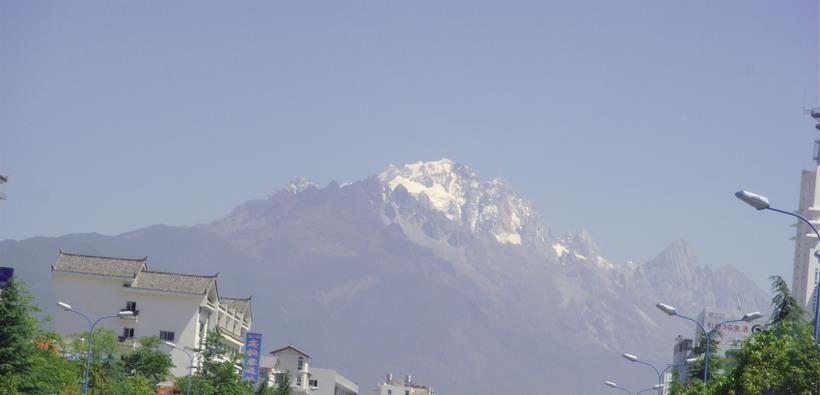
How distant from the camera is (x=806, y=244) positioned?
179500mm

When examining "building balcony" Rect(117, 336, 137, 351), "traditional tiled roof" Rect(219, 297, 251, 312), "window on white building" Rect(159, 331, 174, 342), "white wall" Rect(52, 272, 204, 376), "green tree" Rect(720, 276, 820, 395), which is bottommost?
"green tree" Rect(720, 276, 820, 395)

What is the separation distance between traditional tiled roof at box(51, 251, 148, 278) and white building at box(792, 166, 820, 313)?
8326 centimetres

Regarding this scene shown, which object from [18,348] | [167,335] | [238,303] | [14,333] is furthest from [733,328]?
[14,333]

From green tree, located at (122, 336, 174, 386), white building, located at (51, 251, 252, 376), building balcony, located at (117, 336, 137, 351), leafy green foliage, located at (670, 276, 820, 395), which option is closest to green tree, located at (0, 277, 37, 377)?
leafy green foliage, located at (670, 276, 820, 395)

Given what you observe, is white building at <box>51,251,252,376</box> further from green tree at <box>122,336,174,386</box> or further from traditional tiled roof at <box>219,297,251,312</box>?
traditional tiled roof at <box>219,297,251,312</box>

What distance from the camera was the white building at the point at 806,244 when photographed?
579 feet

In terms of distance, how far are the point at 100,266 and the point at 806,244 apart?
299ft

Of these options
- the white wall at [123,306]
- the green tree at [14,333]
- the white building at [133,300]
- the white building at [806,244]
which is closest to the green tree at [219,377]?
the green tree at [14,333]

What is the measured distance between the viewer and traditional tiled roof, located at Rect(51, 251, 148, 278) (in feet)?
439

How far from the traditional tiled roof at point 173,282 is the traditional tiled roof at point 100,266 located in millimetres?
977

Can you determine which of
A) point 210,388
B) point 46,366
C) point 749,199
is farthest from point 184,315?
point 749,199

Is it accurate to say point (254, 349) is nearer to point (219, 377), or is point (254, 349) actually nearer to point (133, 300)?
point (133, 300)

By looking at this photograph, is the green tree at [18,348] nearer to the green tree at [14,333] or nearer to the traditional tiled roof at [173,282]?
the green tree at [14,333]

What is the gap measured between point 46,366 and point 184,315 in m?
56.2
